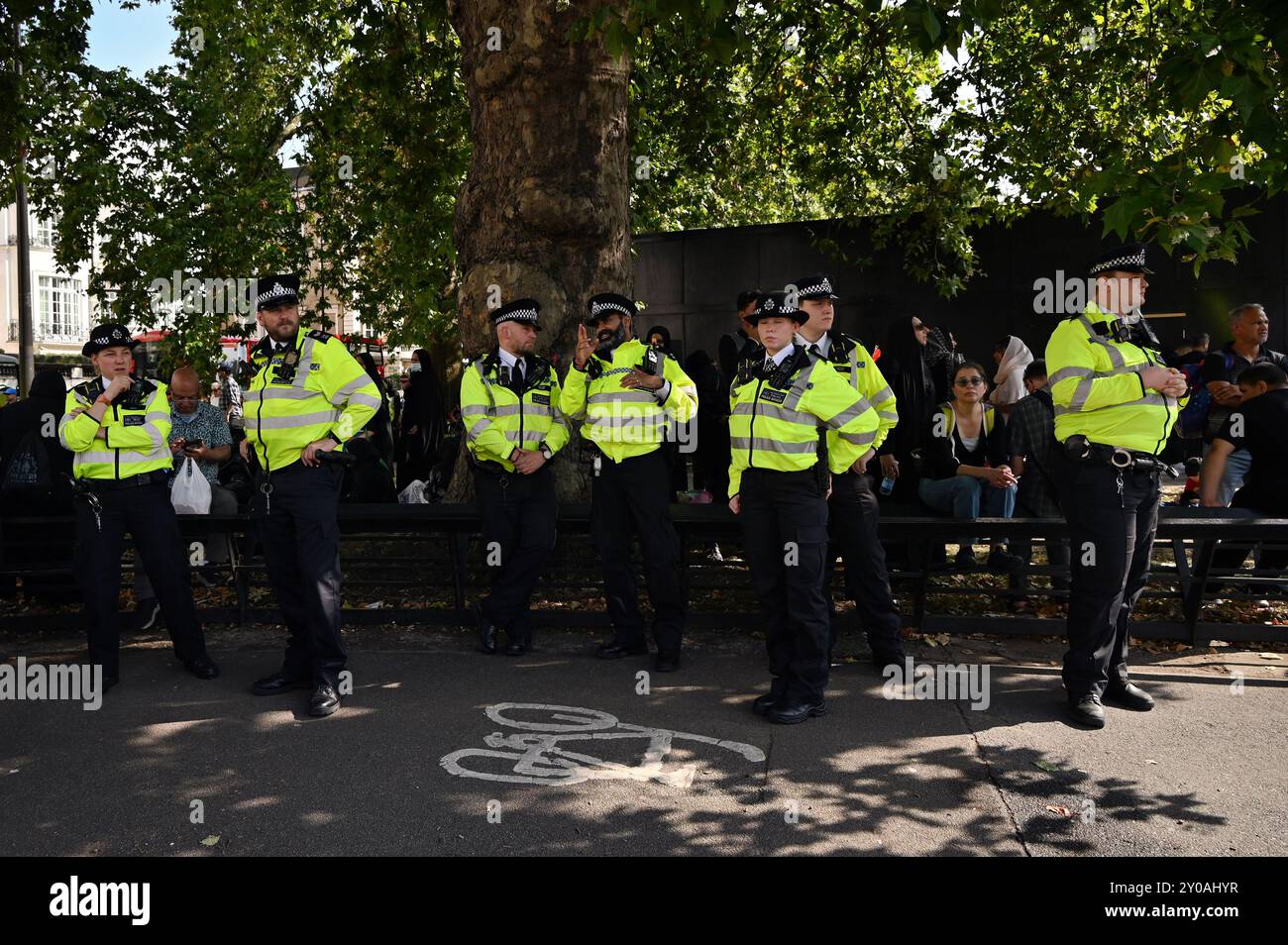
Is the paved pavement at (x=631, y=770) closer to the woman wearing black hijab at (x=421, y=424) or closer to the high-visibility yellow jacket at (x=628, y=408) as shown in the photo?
the high-visibility yellow jacket at (x=628, y=408)

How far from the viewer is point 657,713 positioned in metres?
5.60

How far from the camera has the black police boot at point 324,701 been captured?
18.4ft

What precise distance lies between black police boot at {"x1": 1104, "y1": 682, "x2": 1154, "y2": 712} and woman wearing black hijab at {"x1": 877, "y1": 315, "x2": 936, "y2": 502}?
7.89 ft

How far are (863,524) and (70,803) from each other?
409cm

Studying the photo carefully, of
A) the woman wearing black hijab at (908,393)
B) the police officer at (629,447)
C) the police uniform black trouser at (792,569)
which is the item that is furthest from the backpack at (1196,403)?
the police uniform black trouser at (792,569)

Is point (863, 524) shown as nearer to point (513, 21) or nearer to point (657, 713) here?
point (657, 713)

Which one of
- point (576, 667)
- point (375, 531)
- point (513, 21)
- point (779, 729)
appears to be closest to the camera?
point (779, 729)

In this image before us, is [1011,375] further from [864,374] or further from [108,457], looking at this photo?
[108,457]

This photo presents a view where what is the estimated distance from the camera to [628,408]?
6359 mm

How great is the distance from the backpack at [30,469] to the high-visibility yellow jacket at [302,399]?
2980 millimetres

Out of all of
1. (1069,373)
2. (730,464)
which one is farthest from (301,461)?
(1069,373)

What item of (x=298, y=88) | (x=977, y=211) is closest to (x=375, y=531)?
(x=977, y=211)

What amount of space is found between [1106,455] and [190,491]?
6295 millimetres

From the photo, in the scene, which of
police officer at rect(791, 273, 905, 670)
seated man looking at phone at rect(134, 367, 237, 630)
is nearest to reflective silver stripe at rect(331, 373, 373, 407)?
police officer at rect(791, 273, 905, 670)
